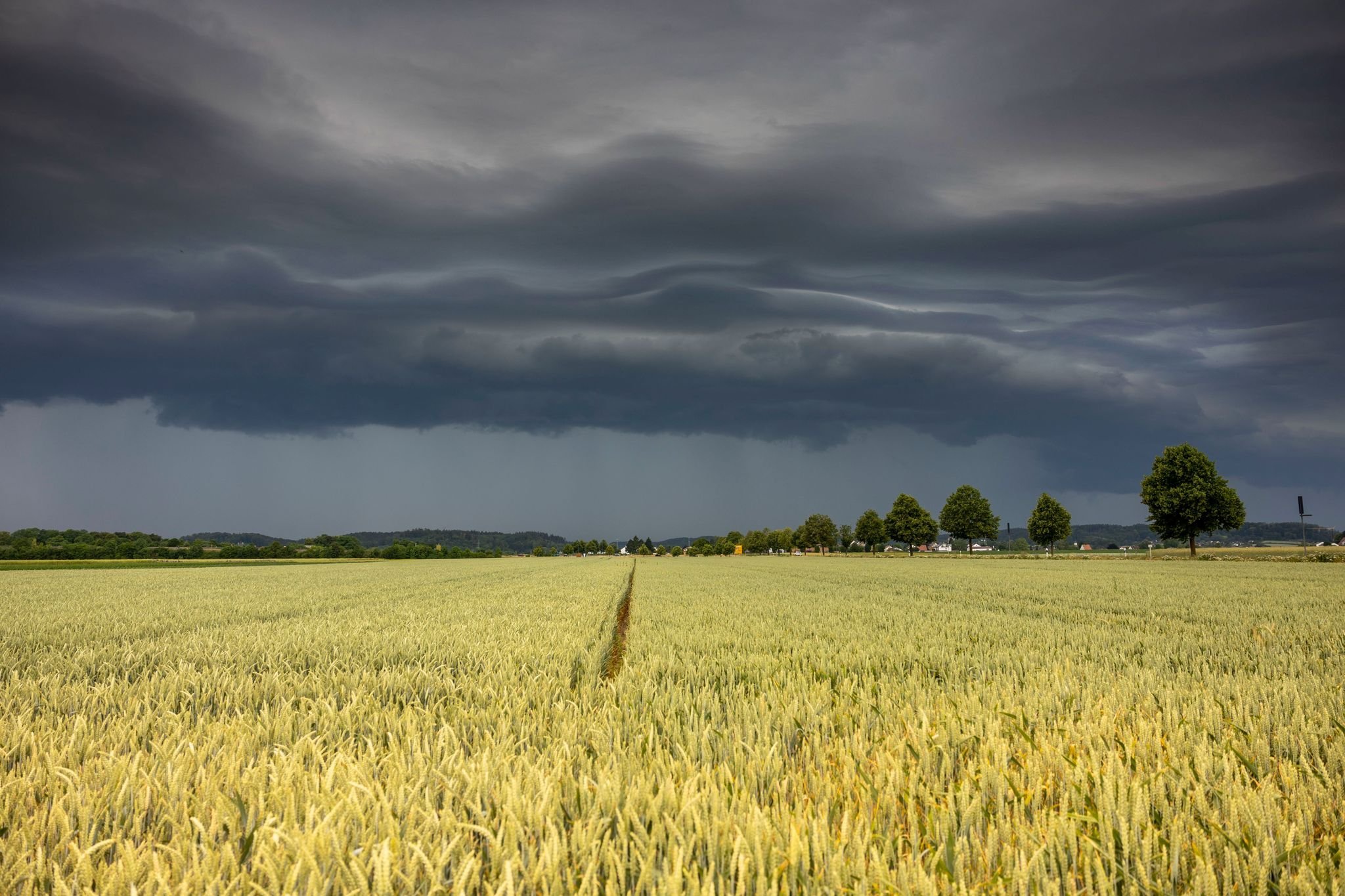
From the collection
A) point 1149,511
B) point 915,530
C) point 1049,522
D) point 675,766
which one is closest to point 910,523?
point 915,530

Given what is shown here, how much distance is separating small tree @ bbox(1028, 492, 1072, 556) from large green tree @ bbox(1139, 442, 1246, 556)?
1950 centimetres

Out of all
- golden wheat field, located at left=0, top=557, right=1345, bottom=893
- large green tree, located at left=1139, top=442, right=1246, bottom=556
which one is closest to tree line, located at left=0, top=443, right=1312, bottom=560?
large green tree, located at left=1139, top=442, right=1246, bottom=556

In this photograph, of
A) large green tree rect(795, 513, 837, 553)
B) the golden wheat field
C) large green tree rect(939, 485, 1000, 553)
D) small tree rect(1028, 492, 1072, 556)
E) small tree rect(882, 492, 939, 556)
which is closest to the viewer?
the golden wheat field

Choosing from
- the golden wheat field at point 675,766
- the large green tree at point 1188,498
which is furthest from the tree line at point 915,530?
the golden wheat field at point 675,766

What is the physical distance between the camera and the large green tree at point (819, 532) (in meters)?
163

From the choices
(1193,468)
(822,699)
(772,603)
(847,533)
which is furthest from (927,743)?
(847,533)

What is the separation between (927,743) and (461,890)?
283cm

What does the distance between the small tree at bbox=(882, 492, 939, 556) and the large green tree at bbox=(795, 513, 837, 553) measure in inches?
1745

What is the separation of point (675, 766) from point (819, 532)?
167 meters

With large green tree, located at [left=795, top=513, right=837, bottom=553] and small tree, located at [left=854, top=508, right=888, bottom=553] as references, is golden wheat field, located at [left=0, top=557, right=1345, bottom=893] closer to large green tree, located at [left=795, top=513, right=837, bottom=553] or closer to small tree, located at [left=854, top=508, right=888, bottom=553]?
small tree, located at [left=854, top=508, right=888, bottom=553]

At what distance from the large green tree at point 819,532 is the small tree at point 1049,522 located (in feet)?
240

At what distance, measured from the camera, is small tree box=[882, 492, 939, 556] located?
114m

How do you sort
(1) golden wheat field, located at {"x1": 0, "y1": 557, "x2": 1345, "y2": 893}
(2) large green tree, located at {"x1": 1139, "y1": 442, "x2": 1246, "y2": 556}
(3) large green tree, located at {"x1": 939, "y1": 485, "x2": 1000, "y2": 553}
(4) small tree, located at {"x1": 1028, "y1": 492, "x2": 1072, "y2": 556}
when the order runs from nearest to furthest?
(1) golden wheat field, located at {"x1": 0, "y1": 557, "x2": 1345, "y2": 893}, (2) large green tree, located at {"x1": 1139, "y1": 442, "x2": 1246, "y2": 556}, (4) small tree, located at {"x1": 1028, "y1": 492, "x2": 1072, "y2": 556}, (3) large green tree, located at {"x1": 939, "y1": 485, "x2": 1000, "y2": 553}

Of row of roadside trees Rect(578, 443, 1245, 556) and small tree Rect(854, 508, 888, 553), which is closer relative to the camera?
row of roadside trees Rect(578, 443, 1245, 556)
